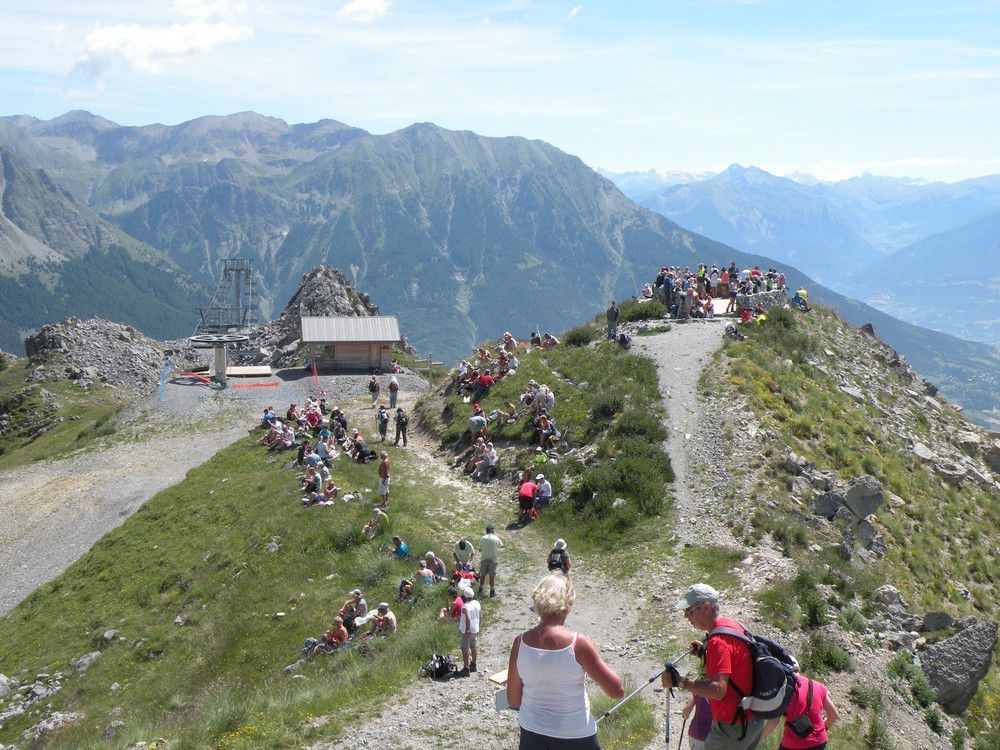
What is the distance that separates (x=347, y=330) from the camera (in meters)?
54.0

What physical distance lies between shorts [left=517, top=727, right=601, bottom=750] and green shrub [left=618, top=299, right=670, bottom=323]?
35643 millimetres

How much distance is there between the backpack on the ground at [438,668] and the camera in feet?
48.3

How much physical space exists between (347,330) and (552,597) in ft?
160

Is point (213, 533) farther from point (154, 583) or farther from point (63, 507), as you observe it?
point (63, 507)

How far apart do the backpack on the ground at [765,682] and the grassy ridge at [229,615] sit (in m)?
7.56

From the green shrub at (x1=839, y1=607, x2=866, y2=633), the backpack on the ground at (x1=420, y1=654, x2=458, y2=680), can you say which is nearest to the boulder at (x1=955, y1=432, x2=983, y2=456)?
the green shrub at (x1=839, y1=607, x2=866, y2=633)

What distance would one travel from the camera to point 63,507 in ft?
114

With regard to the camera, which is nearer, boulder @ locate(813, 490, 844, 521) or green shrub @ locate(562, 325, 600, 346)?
boulder @ locate(813, 490, 844, 521)

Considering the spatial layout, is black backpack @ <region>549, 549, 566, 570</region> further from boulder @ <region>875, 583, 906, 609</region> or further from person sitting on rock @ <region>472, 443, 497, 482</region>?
person sitting on rock @ <region>472, 443, 497, 482</region>

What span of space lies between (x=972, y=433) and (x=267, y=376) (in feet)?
139

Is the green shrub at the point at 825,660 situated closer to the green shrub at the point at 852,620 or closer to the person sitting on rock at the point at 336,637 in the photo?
the green shrub at the point at 852,620

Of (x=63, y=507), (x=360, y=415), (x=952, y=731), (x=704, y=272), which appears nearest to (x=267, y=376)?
(x=360, y=415)

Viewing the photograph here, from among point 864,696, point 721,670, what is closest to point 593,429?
point 864,696

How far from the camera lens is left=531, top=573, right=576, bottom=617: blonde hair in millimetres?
6699
